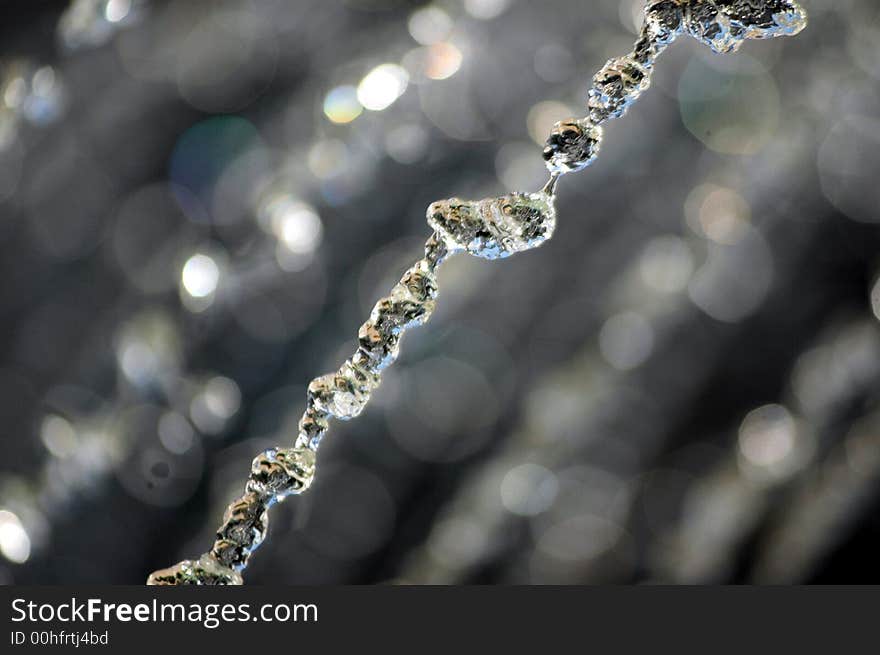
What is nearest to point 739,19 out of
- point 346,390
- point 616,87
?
point 616,87

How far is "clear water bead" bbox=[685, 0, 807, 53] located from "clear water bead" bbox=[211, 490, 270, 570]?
192 millimetres

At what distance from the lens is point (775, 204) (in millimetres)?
471

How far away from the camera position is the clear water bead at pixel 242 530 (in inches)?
11.5

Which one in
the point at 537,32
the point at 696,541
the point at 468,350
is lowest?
the point at 696,541

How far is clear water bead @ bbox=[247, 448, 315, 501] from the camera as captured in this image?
284 mm

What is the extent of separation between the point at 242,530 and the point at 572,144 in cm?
16

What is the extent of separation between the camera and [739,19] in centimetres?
25

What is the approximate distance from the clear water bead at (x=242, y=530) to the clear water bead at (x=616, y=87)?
0.16m

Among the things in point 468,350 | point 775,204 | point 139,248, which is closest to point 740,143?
point 775,204

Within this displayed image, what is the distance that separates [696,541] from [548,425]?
0.31 ft

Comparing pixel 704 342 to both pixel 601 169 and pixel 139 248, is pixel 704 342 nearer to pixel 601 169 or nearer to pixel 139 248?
pixel 601 169

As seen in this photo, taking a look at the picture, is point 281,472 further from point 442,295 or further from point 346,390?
point 442,295

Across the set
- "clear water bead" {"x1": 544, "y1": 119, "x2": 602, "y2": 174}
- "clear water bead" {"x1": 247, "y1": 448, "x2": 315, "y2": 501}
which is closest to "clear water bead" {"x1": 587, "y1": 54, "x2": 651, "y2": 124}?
"clear water bead" {"x1": 544, "y1": 119, "x2": 602, "y2": 174}

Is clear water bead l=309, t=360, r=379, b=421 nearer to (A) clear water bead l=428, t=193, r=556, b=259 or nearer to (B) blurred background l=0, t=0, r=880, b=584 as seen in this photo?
(A) clear water bead l=428, t=193, r=556, b=259
